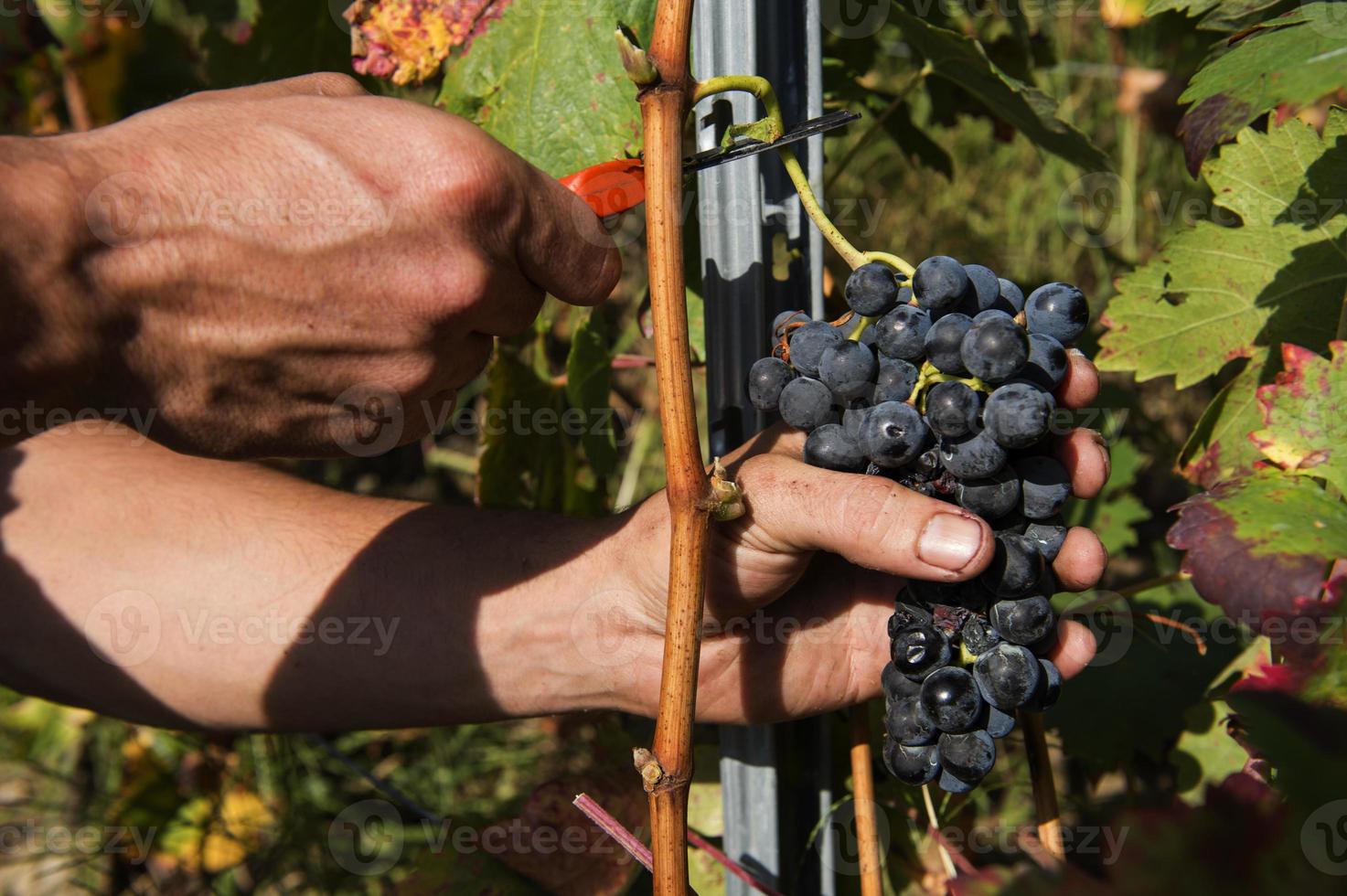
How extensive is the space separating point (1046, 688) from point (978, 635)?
80mm

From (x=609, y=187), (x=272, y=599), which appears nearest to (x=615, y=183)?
(x=609, y=187)

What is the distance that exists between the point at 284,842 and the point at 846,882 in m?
1.49

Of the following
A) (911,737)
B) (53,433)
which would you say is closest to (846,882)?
(911,737)

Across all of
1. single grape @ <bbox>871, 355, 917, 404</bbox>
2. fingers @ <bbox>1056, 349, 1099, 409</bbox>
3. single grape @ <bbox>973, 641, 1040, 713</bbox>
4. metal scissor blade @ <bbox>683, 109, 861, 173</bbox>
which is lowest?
single grape @ <bbox>973, 641, 1040, 713</bbox>

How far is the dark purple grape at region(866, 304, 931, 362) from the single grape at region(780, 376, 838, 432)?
7 cm

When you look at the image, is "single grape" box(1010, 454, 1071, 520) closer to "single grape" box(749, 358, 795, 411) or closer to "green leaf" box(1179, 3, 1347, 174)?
"single grape" box(749, 358, 795, 411)

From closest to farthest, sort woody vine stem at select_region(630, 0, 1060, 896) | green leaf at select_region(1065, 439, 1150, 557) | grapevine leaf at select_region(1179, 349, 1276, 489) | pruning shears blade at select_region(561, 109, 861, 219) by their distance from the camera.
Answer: woody vine stem at select_region(630, 0, 1060, 896), pruning shears blade at select_region(561, 109, 861, 219), grapevine leaf at select_region(1179, 349, 1276, 489), green leaf at select_region(1065, 439, 1150, 557)

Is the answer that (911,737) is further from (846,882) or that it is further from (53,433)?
(53,433)

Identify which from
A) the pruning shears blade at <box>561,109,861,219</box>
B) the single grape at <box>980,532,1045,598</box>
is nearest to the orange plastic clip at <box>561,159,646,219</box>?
the pruning shears blade at <box>561,109,861,219</box>

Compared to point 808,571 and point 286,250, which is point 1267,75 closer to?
point 808,571

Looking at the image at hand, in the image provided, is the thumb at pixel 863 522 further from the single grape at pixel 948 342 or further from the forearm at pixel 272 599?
the forearm at pixel 272 599

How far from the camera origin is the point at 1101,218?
307cm

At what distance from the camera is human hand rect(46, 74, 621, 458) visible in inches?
36.7

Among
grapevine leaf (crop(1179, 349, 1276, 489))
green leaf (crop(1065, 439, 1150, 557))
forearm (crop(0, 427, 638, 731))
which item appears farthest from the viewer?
green leaf (crop(1065, 439, 1150, 557))
